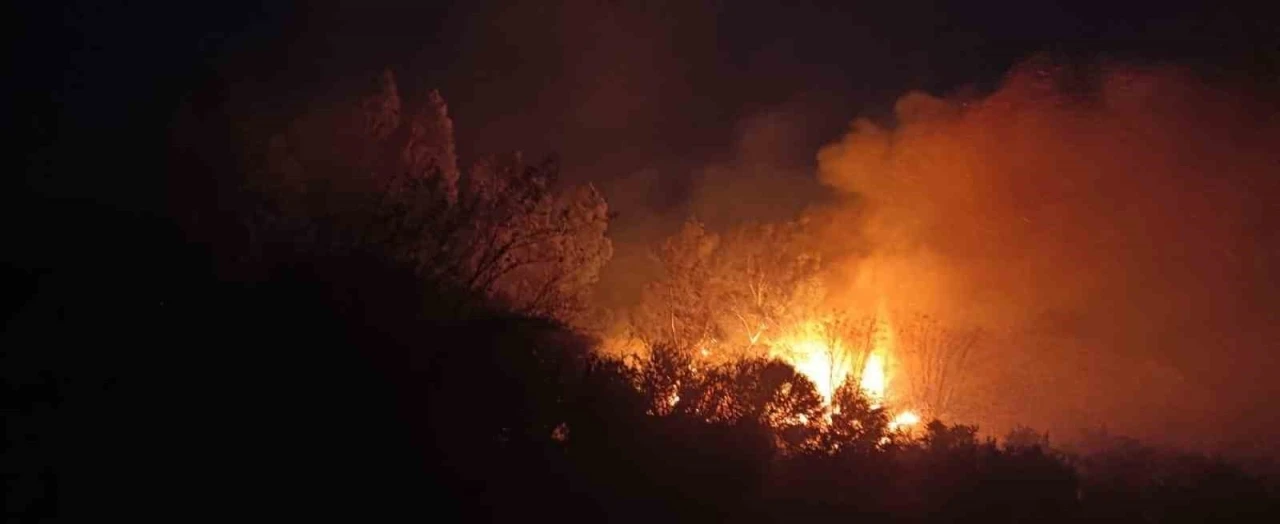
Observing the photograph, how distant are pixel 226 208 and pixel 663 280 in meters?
16.8

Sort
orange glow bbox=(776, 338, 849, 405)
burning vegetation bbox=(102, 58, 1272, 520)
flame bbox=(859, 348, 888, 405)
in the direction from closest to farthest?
burning vegetation bbox=(102, 58, 1272, 520) < orange glow bbox=(776, 338, 849, 405) < flame bbox=(859, 348, 888, 405)

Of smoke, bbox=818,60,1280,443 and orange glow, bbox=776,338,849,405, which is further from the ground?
smoke, bbox=818,60,1280,443

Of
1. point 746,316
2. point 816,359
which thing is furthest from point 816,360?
point 746,316

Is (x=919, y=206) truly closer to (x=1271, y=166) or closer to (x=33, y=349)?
(x=1271, y=166)

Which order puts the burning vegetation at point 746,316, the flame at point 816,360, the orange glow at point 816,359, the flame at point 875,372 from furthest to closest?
the flame at point 875,372 → the orange glow at point 816,359 → the flame at point 816,360 → the burning vegetation at point 746,316

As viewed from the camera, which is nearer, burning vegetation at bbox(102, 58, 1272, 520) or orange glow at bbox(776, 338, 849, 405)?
burning vegetation at bbox(102, 58, 1272, 520)

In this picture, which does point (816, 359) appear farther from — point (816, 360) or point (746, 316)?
point (746, 316)

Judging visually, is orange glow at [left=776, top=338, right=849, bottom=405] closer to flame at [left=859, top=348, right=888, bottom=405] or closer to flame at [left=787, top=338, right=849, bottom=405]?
flame at [left=787, top=338, right=849, bottom=405]

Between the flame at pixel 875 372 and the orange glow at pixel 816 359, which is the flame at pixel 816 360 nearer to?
the orange glow at pixel 816 359

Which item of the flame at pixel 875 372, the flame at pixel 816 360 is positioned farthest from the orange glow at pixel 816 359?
the flame at pixel 875 372

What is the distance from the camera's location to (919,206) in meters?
27.4

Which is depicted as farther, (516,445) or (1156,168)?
(1156,168)

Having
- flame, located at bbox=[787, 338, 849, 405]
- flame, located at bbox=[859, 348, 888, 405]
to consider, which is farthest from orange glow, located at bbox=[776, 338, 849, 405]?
flame, located at bbox=[859, 348, 888, 405]

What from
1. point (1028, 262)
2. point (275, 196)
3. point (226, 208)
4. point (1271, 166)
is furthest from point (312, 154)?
point (1271, 166)
